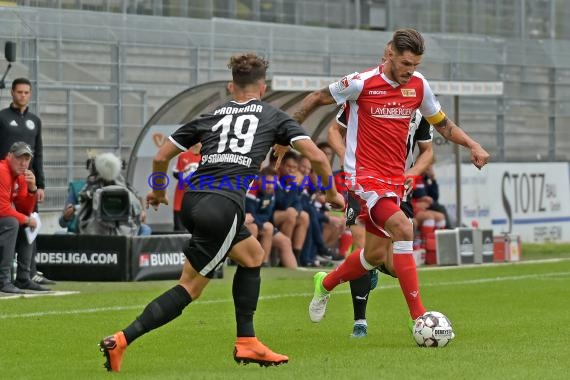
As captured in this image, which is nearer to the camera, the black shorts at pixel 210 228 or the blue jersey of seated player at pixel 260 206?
the black shorts at pixel 210 228

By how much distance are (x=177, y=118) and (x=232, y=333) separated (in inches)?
425

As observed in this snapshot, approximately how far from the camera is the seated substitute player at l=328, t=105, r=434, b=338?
10.2 m

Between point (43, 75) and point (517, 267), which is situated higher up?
point (43, 75)

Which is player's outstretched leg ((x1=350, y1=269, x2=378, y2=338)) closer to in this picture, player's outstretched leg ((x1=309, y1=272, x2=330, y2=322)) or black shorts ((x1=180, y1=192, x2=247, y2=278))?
player's outstretched leg ((x1=309, y1=272, x2=330, y2=322))

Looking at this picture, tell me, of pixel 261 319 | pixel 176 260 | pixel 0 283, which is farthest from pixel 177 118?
pixel 261 319

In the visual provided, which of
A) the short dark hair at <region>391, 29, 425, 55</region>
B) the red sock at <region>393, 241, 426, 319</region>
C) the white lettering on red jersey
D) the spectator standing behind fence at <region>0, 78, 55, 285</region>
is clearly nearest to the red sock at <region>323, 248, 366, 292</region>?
the red sock at <region>393, 241, 426, 319</region>

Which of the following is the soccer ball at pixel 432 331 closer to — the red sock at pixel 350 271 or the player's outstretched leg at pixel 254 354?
the red sock at pixel 350 271

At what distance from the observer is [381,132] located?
9898 millimetres

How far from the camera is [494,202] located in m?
25.4

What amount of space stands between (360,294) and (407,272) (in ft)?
2.68

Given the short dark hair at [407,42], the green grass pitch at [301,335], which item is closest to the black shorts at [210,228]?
the green grass pitch at [301,335]

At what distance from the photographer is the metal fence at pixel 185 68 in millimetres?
21328

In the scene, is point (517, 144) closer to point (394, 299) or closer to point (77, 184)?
point (77, 184)

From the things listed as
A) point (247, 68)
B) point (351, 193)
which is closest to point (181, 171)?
point (351, 193)
